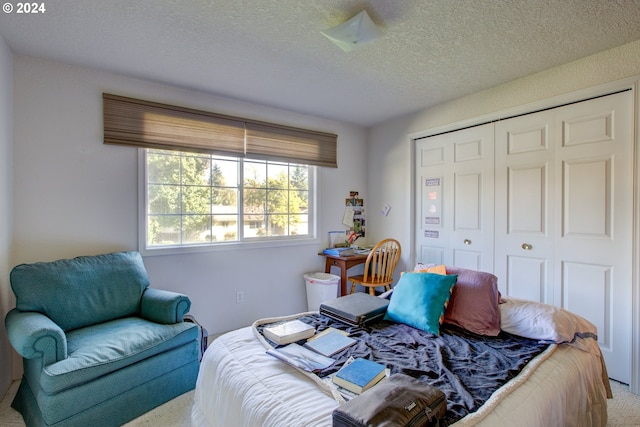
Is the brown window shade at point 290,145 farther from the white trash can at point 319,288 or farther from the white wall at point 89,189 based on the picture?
the white trash can at point 319,288

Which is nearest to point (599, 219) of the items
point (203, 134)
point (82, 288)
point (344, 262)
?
point (344, 262)

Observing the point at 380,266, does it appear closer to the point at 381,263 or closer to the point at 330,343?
the point at 381,263

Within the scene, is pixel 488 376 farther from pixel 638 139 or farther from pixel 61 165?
pixel 61 165

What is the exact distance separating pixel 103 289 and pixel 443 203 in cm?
313

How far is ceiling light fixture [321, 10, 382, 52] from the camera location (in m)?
1.65

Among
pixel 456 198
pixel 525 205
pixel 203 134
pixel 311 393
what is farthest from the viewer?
pixel 456 198

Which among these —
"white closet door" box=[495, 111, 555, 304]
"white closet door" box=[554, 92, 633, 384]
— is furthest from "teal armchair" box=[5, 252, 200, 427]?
"white closet door" box=[554, 92, 633, 384]

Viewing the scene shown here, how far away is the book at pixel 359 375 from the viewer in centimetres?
110

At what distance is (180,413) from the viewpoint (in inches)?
70.8

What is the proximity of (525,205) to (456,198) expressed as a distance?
63 cm

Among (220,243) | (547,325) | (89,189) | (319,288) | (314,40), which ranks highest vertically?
(314,40)

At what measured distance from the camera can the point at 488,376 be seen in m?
1.20

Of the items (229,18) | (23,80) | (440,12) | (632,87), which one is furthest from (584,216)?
(23,80)

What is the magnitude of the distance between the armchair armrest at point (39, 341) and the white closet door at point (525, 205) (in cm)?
321
